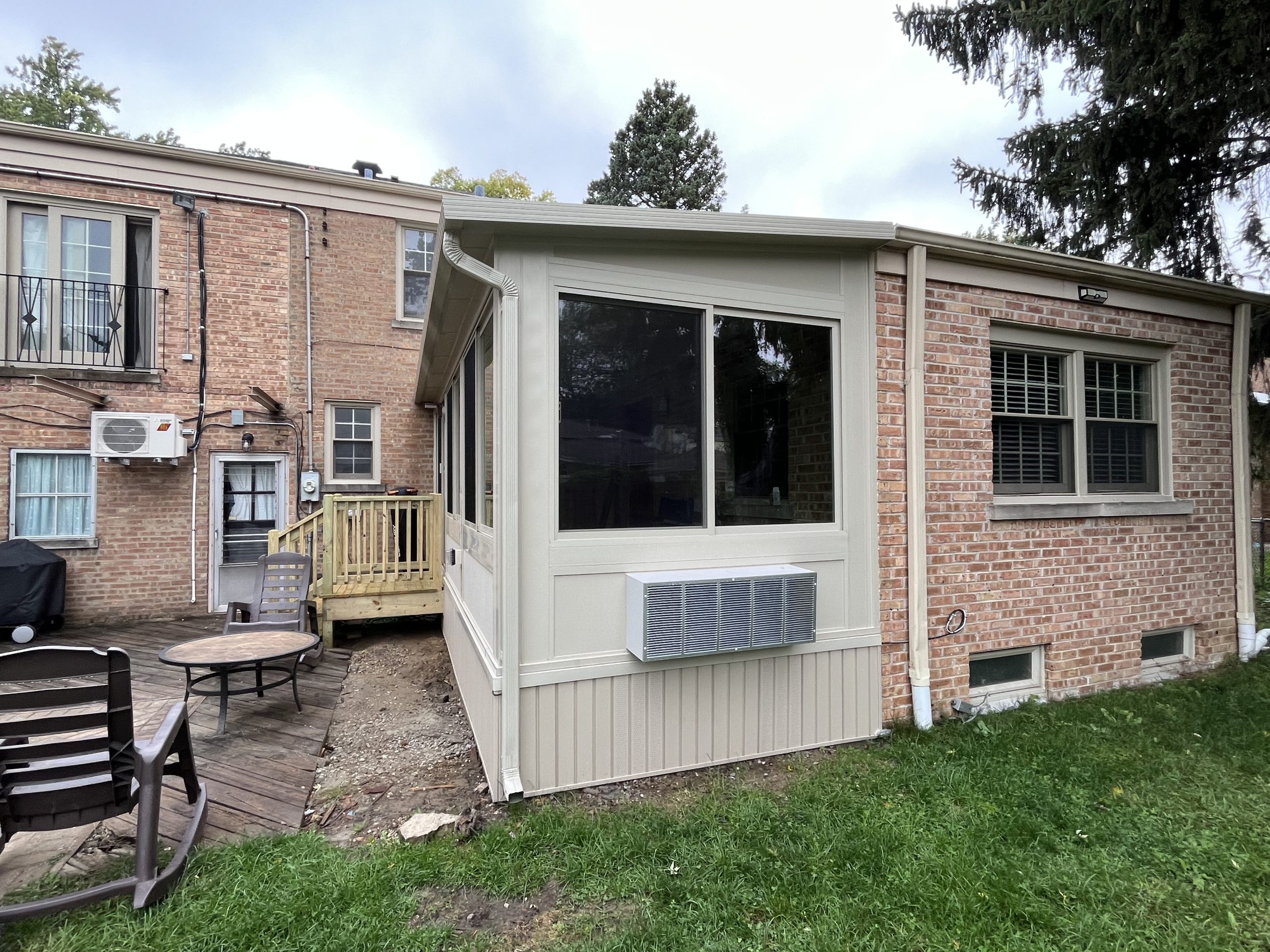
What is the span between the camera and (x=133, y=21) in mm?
9039

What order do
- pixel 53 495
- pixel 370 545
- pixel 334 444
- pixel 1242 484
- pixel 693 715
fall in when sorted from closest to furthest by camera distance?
pixel 693 715 < pixel 1242 484 < pixel 370 545 < pixel 53 495 < pixel 334 444

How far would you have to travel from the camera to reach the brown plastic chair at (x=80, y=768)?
209 centimetres

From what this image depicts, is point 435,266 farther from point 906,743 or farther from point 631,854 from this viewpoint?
point 906,743

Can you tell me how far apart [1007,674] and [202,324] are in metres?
9.38

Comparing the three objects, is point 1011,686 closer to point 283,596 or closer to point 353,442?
point 283,596

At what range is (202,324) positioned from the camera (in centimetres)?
751

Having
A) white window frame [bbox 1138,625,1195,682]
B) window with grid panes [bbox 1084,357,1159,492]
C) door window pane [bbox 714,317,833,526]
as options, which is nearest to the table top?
door window pane [bbox 714,317,833,526]

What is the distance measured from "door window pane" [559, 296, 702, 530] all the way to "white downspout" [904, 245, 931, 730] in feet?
4.73

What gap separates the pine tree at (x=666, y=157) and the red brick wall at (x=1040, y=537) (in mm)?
15905

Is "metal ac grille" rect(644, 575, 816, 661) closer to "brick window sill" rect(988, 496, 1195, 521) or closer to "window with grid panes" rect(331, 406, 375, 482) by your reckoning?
"brick window sill" rect(988, 496, 1195, 521)

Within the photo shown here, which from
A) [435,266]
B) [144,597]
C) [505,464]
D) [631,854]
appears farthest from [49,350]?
[631,854]

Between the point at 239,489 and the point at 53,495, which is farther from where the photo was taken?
the point at 239,489

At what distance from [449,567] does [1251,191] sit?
28.5 feet

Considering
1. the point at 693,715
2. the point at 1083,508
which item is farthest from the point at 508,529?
the point at 1083,508
